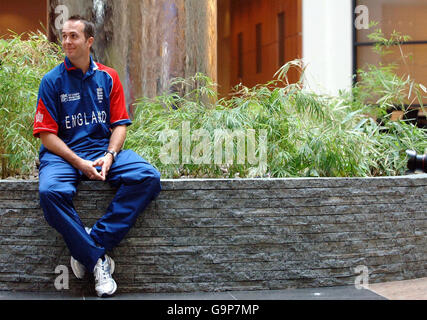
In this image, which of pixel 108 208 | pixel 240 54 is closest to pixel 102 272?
pixel 108 208

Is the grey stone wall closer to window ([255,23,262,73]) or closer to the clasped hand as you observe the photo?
the clasped hand

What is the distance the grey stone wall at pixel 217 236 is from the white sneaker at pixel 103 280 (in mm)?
119

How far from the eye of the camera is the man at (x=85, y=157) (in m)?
3.43

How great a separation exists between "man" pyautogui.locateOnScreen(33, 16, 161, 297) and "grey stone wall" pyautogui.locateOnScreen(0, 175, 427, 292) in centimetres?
11

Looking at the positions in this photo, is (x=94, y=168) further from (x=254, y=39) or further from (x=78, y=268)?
(x=254, y=39)

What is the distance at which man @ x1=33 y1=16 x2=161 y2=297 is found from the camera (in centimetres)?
343

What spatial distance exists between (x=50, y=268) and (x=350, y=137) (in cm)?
205

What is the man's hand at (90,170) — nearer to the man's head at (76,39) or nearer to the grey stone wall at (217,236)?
the grey stone wall at (217,236)

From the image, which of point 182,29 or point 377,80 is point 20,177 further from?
point 377,80

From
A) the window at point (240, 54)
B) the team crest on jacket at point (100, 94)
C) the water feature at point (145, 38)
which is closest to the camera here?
the team crest on jacket at point (100, 94)

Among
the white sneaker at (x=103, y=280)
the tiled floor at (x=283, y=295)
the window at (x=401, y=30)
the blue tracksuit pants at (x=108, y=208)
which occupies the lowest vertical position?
the tiled floor at (x=283, y=295)

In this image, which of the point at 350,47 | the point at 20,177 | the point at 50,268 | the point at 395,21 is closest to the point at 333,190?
the point at 50,268

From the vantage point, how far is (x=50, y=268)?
365cm

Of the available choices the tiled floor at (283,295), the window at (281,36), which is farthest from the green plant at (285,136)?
the window at (281,36)
